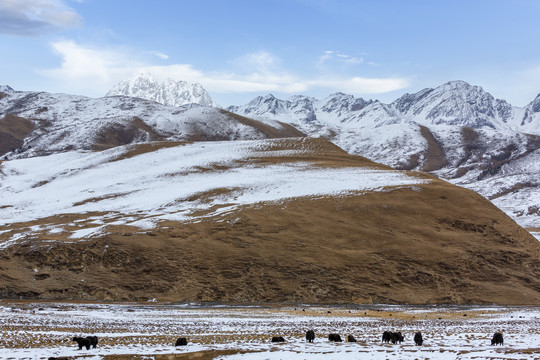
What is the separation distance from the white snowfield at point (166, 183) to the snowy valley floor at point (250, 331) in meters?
24.9

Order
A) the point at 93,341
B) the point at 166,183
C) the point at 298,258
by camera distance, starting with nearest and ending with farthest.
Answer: the point at 93,341
the point at 298,258
the point at 166,183

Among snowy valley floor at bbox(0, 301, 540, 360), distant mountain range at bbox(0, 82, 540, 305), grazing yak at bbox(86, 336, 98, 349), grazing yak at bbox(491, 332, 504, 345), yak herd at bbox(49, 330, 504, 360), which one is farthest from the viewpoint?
distant mountain range at bbox(0, 82, 540, 305)

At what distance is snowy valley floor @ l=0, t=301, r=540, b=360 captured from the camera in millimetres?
20078

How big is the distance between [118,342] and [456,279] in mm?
43486

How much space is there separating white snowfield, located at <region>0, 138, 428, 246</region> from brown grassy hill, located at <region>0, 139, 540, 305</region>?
504 cm

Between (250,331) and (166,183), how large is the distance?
2584 inches

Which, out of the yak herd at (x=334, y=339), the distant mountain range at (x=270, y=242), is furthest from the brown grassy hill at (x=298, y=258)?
the yak herd at (x=334, y=339)

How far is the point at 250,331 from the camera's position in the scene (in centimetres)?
2922

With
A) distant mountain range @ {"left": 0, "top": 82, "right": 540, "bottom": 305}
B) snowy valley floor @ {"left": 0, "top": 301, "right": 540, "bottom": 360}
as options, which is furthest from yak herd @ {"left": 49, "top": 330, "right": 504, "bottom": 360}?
distant mountain range @ {"left": 0, "top": 82, "right": 540, "bottom": 305}

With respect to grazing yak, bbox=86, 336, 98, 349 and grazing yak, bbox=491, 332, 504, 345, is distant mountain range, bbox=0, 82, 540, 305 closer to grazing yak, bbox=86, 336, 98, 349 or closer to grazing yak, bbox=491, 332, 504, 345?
grazing yak, bbox=86, 336, 98, 349

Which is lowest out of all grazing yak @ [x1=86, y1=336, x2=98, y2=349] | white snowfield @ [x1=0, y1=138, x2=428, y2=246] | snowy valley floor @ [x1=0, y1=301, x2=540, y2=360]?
snowy valley floor @ [x1=0, y1=301, x2=540, y2=360]

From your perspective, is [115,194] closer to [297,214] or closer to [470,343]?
[297,214]

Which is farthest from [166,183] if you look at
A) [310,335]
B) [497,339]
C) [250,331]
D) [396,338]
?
[497,339]

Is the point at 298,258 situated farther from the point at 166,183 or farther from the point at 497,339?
the point at 166,183
